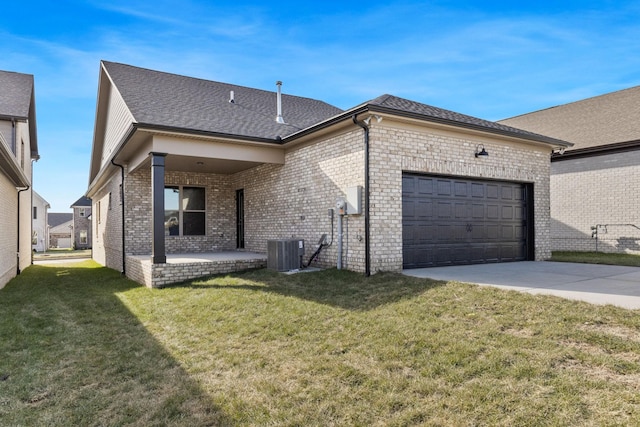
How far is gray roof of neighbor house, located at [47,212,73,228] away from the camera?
5369cm

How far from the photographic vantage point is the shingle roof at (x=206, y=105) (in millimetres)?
10070

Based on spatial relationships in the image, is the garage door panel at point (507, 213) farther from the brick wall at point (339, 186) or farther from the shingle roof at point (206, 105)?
the shingle roof at point (206, 105)

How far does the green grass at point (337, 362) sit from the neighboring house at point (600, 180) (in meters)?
11.4

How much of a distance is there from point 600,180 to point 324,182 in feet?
37.7

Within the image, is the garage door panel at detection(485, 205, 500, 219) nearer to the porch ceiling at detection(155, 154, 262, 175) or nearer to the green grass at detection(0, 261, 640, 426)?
the green grass at detection(0, 261, 640, 426)

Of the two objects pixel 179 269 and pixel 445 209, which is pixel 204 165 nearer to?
pixel 179 269

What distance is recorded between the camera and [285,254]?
9.20 m

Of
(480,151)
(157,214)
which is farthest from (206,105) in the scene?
(480,151)

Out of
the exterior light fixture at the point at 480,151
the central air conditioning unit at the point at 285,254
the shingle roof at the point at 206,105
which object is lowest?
the central air conditioning unit at the point at 285,254

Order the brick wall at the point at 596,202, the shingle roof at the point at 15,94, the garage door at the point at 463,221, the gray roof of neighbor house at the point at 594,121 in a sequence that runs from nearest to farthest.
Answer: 1. the garage door at the point at 463,221
2. the shingle roof at the point at 15,94
3. the brick wall at the point at 596,202
4. the gray roof of neighbor house at the point at 594,121

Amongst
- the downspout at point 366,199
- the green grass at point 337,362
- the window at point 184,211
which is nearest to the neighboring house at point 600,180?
the downspout at point 366,199

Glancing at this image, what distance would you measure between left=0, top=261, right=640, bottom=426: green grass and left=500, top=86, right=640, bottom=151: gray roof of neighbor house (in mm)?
12394

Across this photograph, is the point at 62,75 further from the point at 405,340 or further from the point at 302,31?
the point at 405,340

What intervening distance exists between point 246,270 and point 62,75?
10.8m
